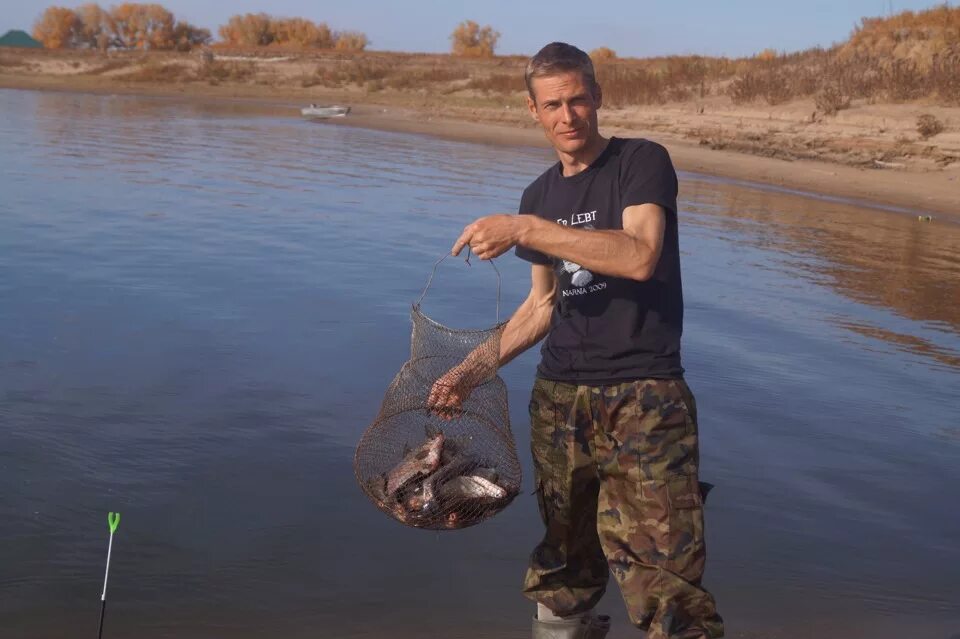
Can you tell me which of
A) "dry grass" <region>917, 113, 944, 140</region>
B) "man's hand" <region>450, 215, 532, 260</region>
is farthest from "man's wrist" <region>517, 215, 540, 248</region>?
"dry grass" <region>917, 113, 944, 140</region>

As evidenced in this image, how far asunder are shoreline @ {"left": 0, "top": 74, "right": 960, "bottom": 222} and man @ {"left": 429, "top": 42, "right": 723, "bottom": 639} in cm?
1591

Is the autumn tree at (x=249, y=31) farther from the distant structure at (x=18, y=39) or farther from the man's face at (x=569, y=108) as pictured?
the man's face at (x=569, y=108)

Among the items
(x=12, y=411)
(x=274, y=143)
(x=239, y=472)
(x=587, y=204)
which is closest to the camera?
(x=587, y=204)

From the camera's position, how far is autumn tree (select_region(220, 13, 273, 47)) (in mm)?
88688

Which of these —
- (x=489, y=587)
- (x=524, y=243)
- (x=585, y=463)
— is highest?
(x=524, y=243)

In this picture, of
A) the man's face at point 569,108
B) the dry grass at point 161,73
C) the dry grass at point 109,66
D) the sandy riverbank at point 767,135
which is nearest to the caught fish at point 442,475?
the man's face at point 569,108

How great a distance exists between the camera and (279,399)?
7.65 meters

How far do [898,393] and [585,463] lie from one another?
546 centimetres

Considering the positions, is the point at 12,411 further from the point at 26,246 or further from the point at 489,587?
the point at 26,246

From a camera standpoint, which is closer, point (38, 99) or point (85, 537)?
point (85, 537)

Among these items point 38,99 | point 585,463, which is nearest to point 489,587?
point 585,463

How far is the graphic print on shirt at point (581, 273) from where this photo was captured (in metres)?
3.70

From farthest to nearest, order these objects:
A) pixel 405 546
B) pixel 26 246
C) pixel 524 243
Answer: pixel 26 246 < pixel 405 546 < pixel 524 243

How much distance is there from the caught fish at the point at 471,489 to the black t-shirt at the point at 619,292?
0.52m
